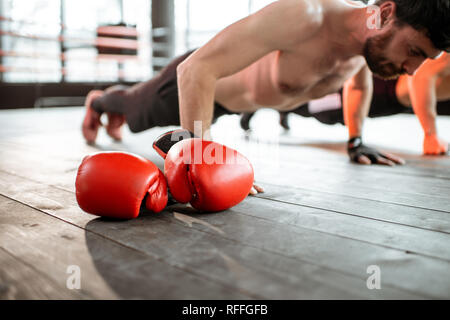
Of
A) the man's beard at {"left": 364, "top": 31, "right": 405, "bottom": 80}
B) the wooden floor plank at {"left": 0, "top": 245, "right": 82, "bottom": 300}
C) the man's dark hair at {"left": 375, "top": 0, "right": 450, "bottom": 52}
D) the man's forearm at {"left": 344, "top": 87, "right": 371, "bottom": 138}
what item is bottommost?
the wooden floor plank at {"left": 0, "top": 245, "right": 82, "bottom": 300}

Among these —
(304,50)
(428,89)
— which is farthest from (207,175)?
(428,89)

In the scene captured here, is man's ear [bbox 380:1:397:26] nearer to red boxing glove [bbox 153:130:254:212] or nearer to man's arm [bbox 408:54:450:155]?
red boxing glove [bbox 153:130:254:212]

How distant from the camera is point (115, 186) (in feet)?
2.64

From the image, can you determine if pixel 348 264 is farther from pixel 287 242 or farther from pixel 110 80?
pixel 110 80

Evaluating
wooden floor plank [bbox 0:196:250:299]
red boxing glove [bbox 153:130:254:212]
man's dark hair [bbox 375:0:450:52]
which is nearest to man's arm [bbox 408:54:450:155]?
man's dark hair [bbox 375:0:450:52]

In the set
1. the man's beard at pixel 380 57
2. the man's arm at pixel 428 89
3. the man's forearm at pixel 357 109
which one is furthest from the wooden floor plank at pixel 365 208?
the man's arm at pixel 428 89

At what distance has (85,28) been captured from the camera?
561 centimetres

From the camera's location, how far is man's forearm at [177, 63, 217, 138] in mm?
1114

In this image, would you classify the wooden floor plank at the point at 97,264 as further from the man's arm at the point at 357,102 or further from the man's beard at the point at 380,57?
the man's arm at the point at 357,102

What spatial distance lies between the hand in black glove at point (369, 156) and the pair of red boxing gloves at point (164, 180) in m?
0.83

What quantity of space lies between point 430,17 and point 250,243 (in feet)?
2.48

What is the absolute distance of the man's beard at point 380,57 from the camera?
115 cm

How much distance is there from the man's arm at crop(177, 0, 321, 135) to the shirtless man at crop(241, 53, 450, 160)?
749mm
